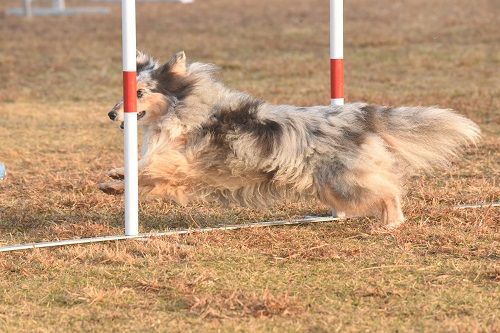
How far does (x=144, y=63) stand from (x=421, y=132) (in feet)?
5.87

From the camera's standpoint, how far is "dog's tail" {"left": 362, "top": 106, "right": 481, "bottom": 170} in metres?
6.27

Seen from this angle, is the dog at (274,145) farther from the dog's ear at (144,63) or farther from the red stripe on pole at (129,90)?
the red stripe on pole at (129,90)

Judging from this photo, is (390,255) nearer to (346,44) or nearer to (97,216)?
(97,216)

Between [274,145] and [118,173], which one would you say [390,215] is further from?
[118,173]

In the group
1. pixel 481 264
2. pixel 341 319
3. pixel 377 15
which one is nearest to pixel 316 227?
pixel 481 264

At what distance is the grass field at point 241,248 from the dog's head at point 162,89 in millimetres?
735

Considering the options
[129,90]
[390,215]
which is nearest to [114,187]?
[129,90]

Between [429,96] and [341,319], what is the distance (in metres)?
8.01

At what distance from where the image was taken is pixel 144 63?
668cm

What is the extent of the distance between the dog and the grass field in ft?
0.95

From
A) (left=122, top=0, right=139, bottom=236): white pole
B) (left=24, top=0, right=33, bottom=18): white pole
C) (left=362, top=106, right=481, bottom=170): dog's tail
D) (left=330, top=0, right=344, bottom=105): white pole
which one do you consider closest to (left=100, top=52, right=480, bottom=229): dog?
(left=362, top=106, right=481, bottom=170): dog's tail

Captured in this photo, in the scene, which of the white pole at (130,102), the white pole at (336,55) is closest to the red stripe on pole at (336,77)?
the white pole at (336,55)

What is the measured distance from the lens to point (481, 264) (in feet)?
18.0

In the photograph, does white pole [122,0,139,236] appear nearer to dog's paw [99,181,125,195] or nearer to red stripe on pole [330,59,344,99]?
dog's paw [99,181,125,195]
